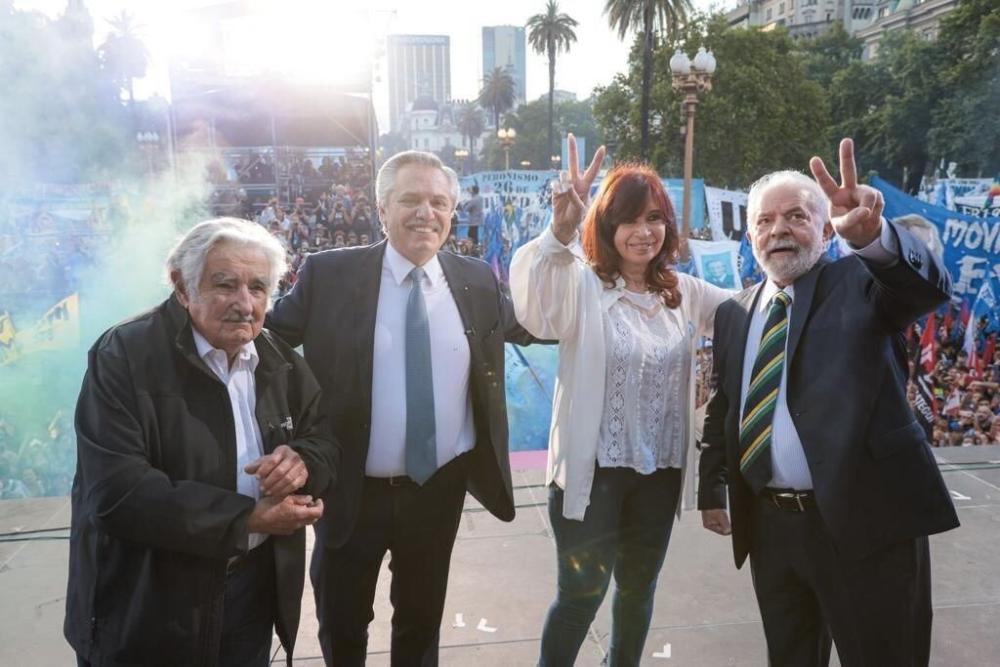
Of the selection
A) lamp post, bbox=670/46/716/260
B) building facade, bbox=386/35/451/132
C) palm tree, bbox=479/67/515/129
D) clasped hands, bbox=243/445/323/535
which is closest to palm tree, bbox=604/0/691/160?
lamp post, bbox=670/46/716/260

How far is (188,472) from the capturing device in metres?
1.59

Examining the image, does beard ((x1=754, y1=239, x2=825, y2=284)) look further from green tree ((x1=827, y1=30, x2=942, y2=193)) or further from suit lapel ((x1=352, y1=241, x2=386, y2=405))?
green tree ((x1=827, y1=30, x2=942, y2=193))

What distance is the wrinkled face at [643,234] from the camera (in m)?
2.18

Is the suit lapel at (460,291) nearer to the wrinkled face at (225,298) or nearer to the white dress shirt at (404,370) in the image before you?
the white dress shirt at (404,370)

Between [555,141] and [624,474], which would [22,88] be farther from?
[555,141]

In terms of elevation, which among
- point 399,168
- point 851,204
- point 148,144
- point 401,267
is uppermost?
point 148,144

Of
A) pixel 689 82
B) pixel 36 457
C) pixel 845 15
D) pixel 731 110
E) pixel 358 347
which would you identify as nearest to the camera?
pixel 358 347

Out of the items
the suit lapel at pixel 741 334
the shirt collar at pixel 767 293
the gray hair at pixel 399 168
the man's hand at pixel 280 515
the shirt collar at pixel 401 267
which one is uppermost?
the gray hair at pixel 399 168

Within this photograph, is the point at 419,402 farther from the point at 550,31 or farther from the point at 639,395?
the point at 550,31

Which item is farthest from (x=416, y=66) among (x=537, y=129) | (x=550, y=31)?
(x=550, y=31)

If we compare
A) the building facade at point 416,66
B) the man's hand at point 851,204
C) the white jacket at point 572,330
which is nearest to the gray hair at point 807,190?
the man's hand at point 851,204

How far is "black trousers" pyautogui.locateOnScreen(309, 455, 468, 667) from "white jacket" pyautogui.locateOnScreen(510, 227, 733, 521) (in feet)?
1.26

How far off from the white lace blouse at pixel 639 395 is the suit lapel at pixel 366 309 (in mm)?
698

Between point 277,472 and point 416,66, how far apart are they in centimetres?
19209
